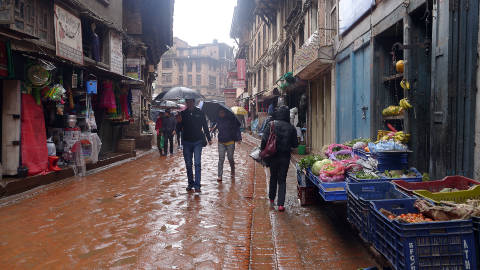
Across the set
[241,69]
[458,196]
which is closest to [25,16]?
[458,196]

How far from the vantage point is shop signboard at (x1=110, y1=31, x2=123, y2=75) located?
13.9 metres

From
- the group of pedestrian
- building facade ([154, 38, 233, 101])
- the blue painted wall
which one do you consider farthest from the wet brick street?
building facade ([154, 38, 233, 101])

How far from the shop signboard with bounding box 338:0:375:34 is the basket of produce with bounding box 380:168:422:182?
4.73 meters

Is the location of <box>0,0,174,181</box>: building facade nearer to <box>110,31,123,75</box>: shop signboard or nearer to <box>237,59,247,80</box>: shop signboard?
<box>110,31,123,75</box>: shop signboard

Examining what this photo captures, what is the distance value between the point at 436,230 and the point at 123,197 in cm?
586

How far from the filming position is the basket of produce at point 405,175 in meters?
4.74

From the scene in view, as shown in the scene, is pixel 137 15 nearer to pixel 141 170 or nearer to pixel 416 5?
pixel 141 170

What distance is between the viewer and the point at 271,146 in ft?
19.9

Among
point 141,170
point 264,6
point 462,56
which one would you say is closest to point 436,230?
point 462,56

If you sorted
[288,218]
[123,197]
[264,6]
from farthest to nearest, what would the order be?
[264,6] → [123,197] → [288,218]

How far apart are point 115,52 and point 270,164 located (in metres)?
10.6

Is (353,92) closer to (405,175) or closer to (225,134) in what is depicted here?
(225,134)

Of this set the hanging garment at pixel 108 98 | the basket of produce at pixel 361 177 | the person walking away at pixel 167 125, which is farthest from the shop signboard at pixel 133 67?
the basket of produce at pixel 361 177

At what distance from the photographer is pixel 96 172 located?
10.4m
